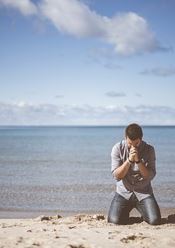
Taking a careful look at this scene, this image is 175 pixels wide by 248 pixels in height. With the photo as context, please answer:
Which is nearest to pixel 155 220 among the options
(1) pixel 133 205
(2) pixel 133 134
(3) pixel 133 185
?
(1) pixel 133 205

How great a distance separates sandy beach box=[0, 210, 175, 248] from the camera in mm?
5969

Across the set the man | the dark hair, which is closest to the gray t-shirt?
the man

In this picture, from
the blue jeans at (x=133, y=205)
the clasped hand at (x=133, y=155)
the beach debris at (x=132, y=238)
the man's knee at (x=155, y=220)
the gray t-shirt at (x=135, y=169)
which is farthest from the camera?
the gray t-shirt at (x=135, y=169)

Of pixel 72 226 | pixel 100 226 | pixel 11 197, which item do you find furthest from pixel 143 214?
pixel 11 197

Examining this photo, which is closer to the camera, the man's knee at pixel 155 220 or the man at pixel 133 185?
the man's knee at pixel 155 220

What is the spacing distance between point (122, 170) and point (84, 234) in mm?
1505

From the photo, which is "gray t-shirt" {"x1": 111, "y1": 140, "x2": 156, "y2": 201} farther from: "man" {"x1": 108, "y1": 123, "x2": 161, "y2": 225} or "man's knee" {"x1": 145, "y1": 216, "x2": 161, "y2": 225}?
"man's knee" {"x1": 145, "y1": 216, "x2": 161, "y2": 225}

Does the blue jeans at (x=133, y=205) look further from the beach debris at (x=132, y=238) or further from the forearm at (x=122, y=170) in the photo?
the beach debris at (x=132, y=238)

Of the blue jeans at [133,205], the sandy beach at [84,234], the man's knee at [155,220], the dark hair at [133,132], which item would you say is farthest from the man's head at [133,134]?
the sandy beach at [84,234]

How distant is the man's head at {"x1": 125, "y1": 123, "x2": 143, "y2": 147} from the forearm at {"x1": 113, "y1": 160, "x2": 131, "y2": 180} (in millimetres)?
401

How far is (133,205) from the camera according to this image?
792 cm

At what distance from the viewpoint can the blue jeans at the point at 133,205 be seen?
759 centimetres

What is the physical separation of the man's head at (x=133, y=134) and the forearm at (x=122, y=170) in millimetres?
401

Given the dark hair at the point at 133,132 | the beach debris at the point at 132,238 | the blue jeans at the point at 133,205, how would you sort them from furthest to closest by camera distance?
the blue jeans at the point at 133,205 < the dark hair at the point at 133,132 < the beach debris at the point at 132,238
